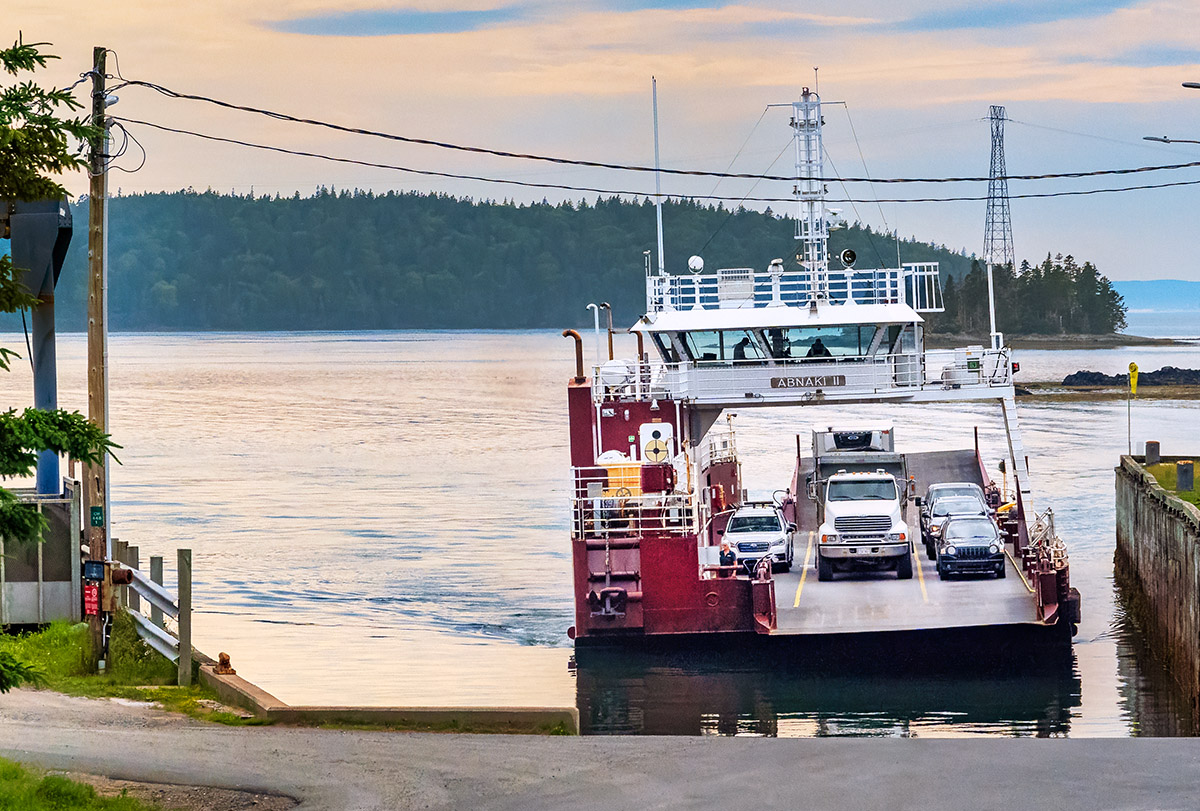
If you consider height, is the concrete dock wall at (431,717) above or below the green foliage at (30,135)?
below

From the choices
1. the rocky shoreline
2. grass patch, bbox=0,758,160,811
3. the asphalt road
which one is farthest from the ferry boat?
the rocky shoreline

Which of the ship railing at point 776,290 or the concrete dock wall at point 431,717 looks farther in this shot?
the ship railing at point 776,290

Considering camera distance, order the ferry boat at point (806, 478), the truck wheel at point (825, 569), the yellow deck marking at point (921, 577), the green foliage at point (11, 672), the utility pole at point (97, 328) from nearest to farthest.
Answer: the green foliage at point (11, 672)
the utility pole at point (97, 328)
the ferry boat at point (806, 478)
the yellow deck marking at point (921, 577)
the truck wheel at point (825, 569)

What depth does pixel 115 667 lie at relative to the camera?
18.6 metres

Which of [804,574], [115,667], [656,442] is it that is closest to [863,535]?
[804,574]

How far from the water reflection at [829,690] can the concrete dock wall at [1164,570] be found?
6.90 ft

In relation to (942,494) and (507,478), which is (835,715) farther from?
(507,478)

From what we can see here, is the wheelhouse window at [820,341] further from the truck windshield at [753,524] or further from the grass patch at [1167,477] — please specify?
the grass patch at [1167,477]

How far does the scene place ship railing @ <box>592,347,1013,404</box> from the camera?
1276 inches

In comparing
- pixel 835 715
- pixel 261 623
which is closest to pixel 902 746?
pixel 835 715

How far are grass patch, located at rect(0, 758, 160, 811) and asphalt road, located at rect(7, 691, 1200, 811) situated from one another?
3.59 feet

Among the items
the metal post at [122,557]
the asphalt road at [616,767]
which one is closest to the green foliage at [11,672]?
the asphalt road at [616,767]

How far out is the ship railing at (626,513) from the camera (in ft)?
88.8

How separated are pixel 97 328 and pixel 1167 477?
1125 inches
